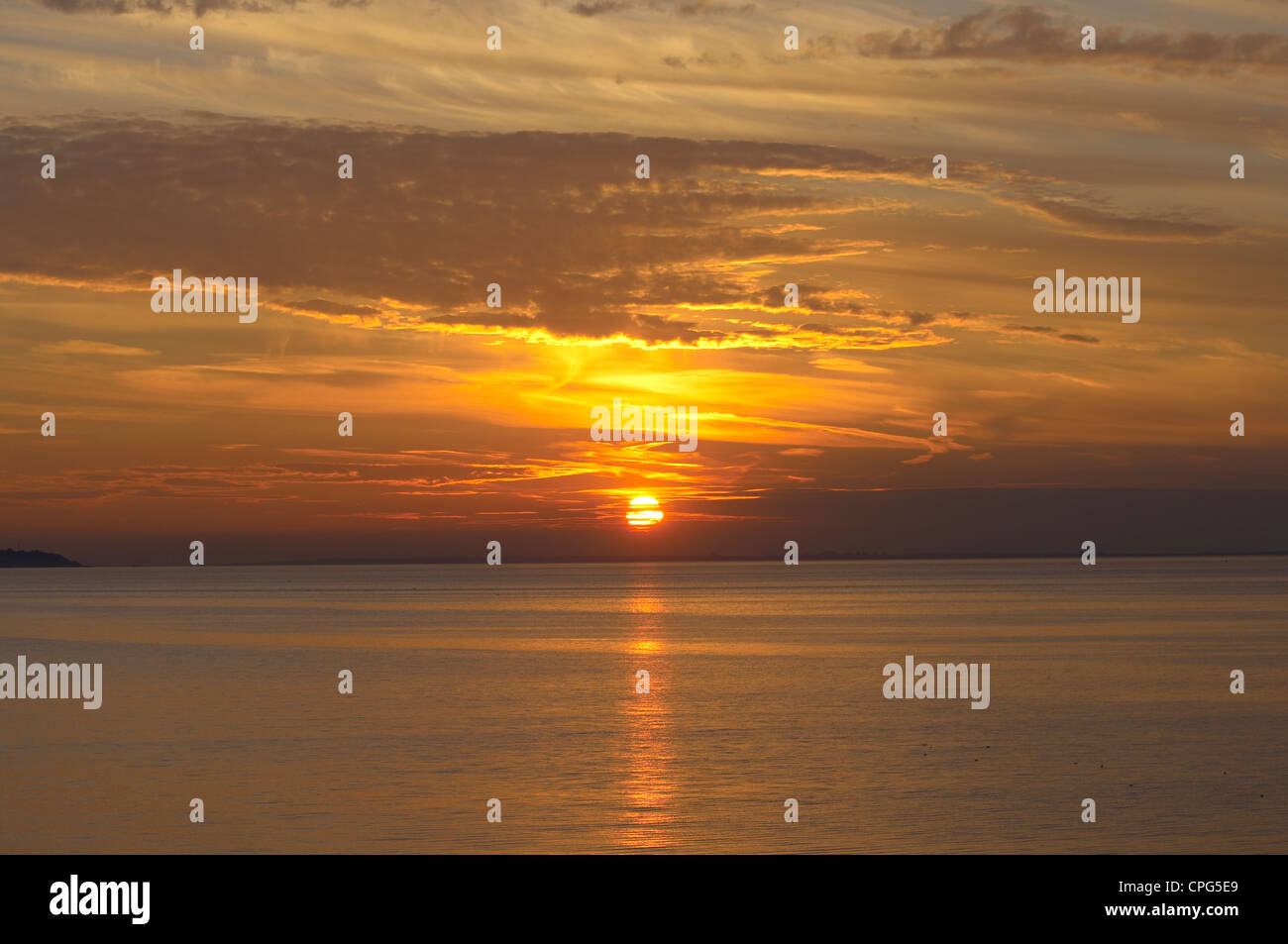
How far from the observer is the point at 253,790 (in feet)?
154

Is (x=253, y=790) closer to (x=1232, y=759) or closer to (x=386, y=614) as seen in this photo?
(x=1232, y=759)

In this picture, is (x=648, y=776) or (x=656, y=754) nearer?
(x=648, y=776)

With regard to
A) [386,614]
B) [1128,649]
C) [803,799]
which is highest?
[386,614]

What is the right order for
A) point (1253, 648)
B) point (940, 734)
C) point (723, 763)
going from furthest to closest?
point (1253, 648)
point (940, 734)
point (723, 763)

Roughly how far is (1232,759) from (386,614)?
158 metres
